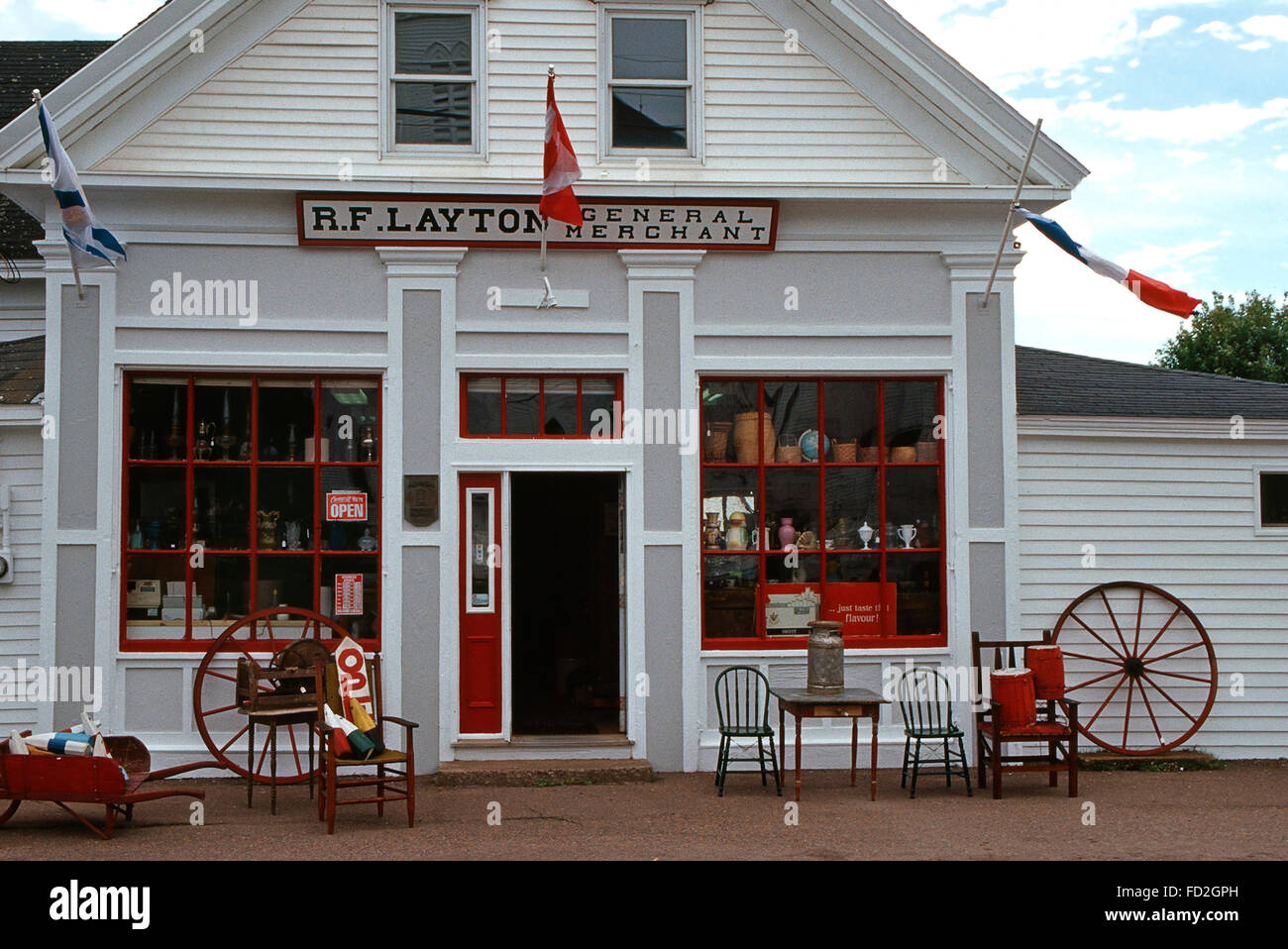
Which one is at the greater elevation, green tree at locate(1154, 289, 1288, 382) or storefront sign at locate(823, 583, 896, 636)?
green tree at locate(1154, 289, 1288, 382)

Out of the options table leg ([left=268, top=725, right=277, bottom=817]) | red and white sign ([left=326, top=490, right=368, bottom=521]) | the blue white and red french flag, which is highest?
the blue white and red french flag

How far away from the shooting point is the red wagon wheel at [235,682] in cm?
1039

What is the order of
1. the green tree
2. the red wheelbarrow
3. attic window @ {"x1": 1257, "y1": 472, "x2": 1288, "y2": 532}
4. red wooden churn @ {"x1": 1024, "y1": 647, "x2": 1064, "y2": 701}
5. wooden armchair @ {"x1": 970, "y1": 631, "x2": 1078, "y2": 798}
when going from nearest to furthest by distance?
the red wheelbarrow
wooden armchair @ {"x1": 970, "y1": 631, "x2": 1078, "y2": 798}
red wooden churn @ {"x1": 1024, "y1": 647, "x2": 1064, "y2": 701}
attic window @ {"x1": 1257, "y1": 472, "x2": 1288, "y2": 532}
the green tree

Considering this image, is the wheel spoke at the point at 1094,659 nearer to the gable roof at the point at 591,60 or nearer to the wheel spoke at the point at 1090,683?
the wheel spoke at the point at 1090,683

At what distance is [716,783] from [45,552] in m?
5.53

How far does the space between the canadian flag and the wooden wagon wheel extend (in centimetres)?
535

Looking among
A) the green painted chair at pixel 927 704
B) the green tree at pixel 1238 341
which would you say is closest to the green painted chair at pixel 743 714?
the green painted chair at pixel 927 704

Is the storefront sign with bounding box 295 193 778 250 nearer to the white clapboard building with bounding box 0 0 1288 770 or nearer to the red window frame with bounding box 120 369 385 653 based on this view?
the white clapboard building with bounding box 0 0 1288 770

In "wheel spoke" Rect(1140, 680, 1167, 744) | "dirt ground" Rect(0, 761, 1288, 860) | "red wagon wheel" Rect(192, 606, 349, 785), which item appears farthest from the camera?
"wheel spoke" Rect(1140, 680, 1167, 744)

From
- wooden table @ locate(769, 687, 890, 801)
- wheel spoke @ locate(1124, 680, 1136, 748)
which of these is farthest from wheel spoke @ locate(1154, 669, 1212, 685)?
wooden table @ locate(769, 687, 890, 801)

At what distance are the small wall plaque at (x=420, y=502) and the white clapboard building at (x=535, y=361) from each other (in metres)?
0.05

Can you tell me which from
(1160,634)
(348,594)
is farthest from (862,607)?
(348,594)

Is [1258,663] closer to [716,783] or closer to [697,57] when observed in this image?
[716,783]

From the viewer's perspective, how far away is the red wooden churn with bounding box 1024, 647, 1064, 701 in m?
10.0
